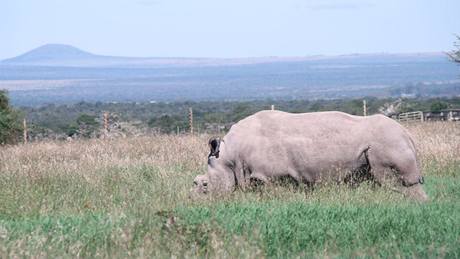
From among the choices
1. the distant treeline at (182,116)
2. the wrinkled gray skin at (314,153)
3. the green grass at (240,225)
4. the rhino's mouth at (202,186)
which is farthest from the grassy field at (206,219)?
the distant treeline at (182,116)

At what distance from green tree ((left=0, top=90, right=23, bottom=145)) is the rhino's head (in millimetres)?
17734

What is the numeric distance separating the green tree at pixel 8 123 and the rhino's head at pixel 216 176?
17734mm

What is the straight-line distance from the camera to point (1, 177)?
53.4ft

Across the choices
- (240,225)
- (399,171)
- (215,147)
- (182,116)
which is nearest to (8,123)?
(215,147)

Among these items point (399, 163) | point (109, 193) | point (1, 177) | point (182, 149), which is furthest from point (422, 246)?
point (182, 149)

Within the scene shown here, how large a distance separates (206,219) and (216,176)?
3445mm

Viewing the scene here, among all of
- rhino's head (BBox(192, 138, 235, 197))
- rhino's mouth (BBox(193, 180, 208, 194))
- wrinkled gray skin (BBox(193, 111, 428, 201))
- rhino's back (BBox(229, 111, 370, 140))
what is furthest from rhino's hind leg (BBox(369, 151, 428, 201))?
rhino's mouth (BBox(193, 180, 208, 194))

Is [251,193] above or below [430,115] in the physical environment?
above

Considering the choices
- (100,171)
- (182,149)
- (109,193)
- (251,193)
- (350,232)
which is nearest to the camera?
(350,232)

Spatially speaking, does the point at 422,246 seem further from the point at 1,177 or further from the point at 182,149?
the point at 182,149

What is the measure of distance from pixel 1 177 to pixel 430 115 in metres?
43.4

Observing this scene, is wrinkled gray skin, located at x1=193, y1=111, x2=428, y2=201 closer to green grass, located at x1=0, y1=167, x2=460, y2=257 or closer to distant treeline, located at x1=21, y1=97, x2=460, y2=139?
green grass, located at x1=0, y1=167, x2=460, y2=257

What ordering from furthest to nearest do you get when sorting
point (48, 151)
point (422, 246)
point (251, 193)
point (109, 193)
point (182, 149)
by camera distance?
point (48, 151), point (182, 149), point (109, 193), point (251, 193), point (422, 246)

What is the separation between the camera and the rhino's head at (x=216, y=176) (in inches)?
577
